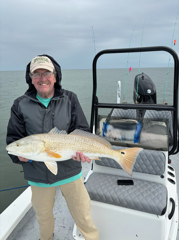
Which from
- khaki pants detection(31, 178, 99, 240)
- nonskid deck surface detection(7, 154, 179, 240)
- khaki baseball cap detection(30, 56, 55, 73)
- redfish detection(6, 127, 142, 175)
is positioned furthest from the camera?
nonskid deck surface detection(7, 154, 179, 240)

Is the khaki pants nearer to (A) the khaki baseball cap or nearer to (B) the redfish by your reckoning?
(B) the redfish

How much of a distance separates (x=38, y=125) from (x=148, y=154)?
151 cm

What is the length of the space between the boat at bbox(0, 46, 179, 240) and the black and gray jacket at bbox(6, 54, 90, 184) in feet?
2.30

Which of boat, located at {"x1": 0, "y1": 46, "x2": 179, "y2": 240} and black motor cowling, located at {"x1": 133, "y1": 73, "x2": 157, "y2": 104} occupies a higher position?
black motor cowling, located at {"x1": 133, "y1": 73, "x2": 157, "y2": 104}

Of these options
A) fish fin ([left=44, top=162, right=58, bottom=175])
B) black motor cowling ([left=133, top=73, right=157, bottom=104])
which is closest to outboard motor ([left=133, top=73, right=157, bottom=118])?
black motor cowling ([left=133, top=73, right=157, bottom=104])

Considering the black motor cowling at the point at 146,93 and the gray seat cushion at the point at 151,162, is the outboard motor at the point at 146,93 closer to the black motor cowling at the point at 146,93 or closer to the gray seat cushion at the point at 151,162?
the black motor cowling at the point at 146,93

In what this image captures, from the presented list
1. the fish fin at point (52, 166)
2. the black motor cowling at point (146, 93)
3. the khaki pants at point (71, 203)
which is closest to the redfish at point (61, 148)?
the fish fin at point (52, 166)

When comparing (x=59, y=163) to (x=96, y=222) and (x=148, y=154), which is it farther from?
(x=148, y=154)

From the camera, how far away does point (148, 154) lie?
229cm

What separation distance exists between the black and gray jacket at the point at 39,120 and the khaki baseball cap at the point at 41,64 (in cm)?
12

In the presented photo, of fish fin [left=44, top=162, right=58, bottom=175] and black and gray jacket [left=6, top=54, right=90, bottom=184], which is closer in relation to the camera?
fish fin [left=44, top=162, right=58, bottom=175]

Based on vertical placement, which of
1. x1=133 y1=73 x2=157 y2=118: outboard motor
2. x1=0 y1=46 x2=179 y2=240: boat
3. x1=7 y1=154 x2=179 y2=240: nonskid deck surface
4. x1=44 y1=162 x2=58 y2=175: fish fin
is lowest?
x1=7 y1=154 x2=179 y2=240: nonskid deck surface

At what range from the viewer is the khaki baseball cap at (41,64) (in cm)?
152

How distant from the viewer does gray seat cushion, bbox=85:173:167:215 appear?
73.3 inches
